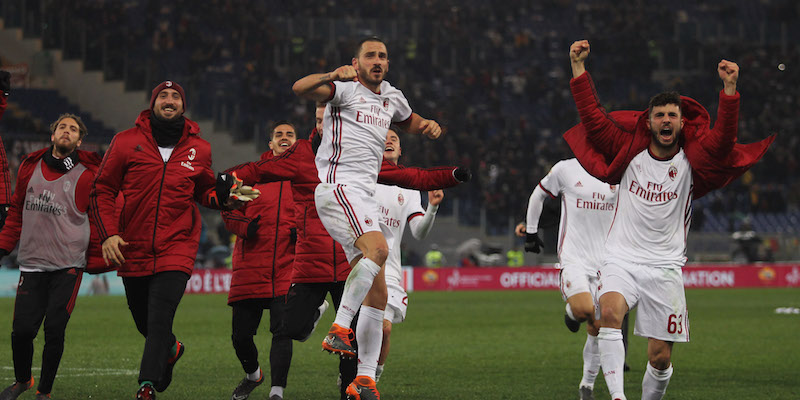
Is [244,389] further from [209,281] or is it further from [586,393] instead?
[209,281]

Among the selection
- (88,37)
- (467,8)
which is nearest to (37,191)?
(88,37)

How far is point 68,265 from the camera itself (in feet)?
27.2

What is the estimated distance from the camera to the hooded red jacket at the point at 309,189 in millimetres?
8227

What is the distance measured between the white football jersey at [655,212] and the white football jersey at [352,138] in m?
1.83

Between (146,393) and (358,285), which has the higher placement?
(358,285)

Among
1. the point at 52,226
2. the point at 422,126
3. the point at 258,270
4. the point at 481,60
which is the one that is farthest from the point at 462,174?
the point at 481,60

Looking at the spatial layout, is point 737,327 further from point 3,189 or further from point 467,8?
point 467,8

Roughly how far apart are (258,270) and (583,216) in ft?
11.2

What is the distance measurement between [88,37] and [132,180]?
1143 inches

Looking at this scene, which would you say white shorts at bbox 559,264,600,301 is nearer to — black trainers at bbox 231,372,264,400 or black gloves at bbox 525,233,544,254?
black gloves at bbox 525,233,544,254

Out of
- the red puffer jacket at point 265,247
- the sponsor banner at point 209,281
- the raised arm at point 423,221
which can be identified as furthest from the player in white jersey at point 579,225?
the sponsor banner at point 209,281

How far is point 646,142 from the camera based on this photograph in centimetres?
762

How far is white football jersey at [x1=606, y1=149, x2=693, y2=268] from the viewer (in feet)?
24.5

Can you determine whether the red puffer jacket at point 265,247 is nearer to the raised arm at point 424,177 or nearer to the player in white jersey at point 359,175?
the raised arm at point 424,177
